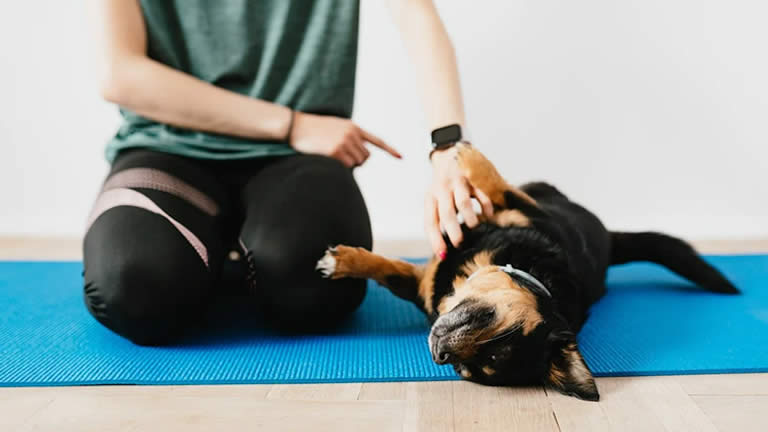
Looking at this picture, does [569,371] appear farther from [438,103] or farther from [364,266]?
[438,103]

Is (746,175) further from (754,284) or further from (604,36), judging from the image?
(754,284)

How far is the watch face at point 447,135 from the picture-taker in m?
1.39

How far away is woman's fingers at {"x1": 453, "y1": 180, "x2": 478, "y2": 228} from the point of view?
1.19 meters

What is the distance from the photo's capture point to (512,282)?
1.21m

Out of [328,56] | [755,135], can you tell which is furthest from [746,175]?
[328,56]

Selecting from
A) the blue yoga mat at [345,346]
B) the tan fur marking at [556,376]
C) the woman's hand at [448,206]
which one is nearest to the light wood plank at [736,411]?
the blue yoga mat at [345,346]

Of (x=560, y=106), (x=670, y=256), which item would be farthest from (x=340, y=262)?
(x=560, y=106)

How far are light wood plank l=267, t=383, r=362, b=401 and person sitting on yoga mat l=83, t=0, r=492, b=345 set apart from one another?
0.26 metres

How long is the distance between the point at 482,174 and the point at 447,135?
0.11 metres

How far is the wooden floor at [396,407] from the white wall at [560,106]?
5.18 ft

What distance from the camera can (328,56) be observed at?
158 cm

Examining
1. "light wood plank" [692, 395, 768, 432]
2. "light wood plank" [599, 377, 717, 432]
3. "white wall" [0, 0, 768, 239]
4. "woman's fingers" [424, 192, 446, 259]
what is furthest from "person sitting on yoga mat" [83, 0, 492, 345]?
"white wall" [0, 0, 768, 239]

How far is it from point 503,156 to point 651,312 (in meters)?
1.15

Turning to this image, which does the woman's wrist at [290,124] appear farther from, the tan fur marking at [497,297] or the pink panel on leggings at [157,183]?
the tan fur marking at [497,297]
